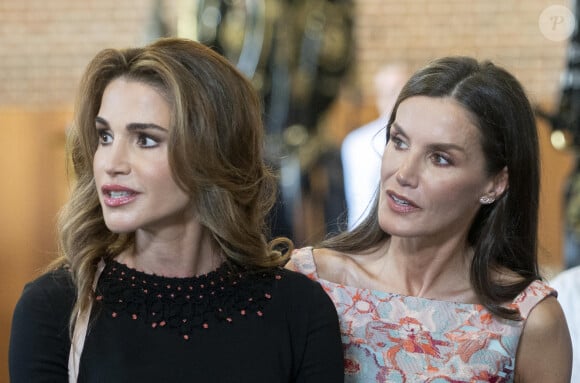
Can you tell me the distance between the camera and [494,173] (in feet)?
8.46

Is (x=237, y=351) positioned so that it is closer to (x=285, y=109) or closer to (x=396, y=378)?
(x=396, y=378)

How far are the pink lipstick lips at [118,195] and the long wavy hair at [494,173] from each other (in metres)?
0.70

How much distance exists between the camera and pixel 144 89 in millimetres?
2152

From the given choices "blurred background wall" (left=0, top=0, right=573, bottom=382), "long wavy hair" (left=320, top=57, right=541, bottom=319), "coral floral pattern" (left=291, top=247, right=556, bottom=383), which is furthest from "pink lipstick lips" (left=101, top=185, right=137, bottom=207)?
"blurred background wall" (left=0, top=0, right=573, bottom=382)

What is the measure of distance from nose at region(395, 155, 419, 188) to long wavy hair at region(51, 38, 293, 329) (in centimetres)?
30

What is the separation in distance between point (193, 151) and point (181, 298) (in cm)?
29

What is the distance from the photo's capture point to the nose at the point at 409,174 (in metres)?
2.43

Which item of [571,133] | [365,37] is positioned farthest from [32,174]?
[571,133]

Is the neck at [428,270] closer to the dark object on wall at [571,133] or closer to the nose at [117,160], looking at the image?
the nose at [117,160]

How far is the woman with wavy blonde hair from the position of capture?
6.97 feet

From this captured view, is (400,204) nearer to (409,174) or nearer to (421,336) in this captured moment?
(409,174)

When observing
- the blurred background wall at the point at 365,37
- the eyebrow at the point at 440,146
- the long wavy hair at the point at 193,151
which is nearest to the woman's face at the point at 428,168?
the eyebrow at the point at 440,146

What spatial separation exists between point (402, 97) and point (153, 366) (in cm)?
87

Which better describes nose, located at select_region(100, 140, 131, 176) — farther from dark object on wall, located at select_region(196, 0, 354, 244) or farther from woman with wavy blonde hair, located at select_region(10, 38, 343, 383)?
dark object on wall, located at select_region(196, 0, 354, 244)
